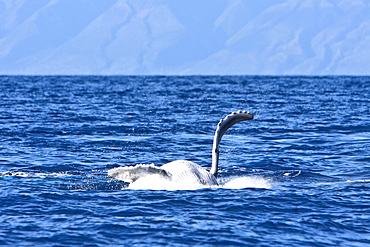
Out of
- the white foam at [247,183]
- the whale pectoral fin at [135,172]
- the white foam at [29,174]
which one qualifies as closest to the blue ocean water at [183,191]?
the white foam at [29,174]

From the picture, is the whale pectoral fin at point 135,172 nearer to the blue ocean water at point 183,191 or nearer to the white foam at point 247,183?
the blue ocean water at point 183,191

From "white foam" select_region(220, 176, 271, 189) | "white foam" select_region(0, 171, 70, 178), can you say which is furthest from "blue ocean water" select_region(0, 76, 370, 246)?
"white foam" select_region(220, 176, 271, 189)

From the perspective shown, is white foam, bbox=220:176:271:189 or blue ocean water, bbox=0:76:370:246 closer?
blue ocean water, bbox=0:76:370:246

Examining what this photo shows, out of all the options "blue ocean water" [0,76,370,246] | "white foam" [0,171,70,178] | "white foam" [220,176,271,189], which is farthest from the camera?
"white foam" [0,171,70,178]

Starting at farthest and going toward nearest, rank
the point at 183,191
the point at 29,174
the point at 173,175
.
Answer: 1. the point at 29,174
2. the point at 173,175
3. the point at 183,191

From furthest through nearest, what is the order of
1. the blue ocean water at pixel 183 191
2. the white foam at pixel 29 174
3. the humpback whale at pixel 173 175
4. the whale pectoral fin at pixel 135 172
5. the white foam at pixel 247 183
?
the white foam at pixel 29 174, the white foam at pixel 247 183, the humpback whale at pixel 173 175, the whale pectoral fin at pixel 135 172, the blue ocean water at pixel 183 191

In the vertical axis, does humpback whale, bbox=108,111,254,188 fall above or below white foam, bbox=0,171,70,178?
below

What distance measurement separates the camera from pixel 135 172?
13.8 metres

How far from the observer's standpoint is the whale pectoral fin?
43.8 ft

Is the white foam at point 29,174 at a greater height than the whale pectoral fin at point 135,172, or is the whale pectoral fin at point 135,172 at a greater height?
the white foam at point 29,174

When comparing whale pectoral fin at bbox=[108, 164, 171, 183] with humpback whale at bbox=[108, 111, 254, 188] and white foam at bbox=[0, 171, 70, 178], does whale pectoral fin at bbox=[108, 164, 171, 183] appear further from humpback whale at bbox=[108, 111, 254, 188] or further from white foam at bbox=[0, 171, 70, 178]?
white foam at bbox=[0, 171, 70, 178]

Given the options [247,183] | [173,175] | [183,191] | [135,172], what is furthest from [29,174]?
[247,183]

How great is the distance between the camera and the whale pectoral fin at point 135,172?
43.8ft

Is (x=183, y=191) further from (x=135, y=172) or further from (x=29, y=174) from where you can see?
(x=29, y=174)
